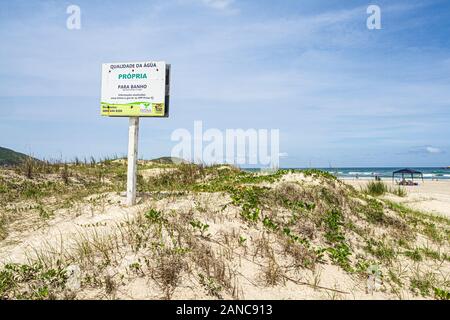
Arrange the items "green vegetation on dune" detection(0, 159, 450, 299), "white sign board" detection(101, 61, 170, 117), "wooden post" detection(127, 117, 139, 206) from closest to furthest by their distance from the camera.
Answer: "green vegetation on dune" detection(0, 159, 450, 299) → "white sign board" detection(101, 61, 170, 117) → "wooden post" detection(127, 117, 139, 206)

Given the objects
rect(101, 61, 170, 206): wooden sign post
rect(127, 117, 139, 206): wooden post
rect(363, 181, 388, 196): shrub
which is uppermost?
rect(101, 61, 170, 206): wooden sign post

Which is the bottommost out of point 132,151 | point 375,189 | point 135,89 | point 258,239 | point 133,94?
point 375,189

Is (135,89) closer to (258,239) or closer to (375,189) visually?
(258,239)

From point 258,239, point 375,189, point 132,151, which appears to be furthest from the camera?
point 375,189

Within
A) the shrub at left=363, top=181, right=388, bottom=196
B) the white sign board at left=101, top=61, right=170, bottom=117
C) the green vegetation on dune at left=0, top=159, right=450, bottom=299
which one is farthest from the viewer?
the shrub at left=363, top=181, right=388, bottom=196

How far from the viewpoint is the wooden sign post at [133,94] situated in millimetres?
8067

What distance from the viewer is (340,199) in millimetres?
9406

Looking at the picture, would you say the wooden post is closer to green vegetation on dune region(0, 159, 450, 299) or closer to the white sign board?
the white sign board

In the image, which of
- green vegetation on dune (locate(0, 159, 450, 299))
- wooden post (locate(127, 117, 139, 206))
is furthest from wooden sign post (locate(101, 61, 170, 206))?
green vegetation on dune (locate(0, 159, 450, 299))

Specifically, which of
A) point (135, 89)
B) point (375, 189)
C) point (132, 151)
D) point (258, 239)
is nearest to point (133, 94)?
point (135, 89)

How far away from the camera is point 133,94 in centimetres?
825

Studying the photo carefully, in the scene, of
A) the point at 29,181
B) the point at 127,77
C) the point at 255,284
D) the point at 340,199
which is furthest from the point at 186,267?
the point at 29,181

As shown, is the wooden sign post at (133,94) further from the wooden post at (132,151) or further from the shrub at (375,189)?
the shrub at (375,189)

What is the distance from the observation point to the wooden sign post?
807cm
